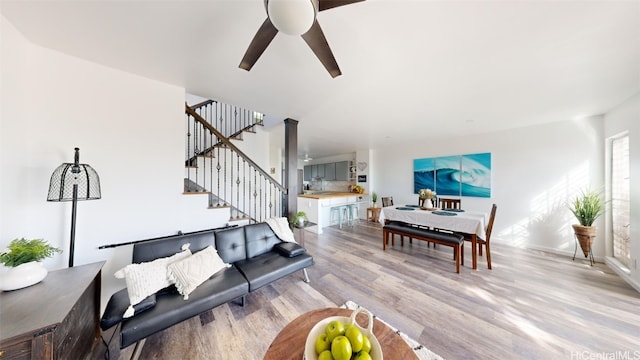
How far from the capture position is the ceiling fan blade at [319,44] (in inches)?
44.3

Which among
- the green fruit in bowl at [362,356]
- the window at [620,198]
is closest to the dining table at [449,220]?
the window at [620,198]

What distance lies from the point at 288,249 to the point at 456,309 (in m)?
1.91

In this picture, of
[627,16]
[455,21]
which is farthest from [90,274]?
[627,16]

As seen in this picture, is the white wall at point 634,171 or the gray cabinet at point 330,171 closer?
the white wall at point 634,171

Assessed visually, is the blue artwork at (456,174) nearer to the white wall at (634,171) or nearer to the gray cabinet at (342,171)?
the white wall at (634,171)

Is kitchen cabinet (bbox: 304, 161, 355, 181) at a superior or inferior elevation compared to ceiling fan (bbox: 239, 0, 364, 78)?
inferior

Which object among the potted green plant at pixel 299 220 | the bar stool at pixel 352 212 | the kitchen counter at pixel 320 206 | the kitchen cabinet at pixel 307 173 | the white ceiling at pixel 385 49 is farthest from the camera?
the kitchen cabinet at pixel 307 173

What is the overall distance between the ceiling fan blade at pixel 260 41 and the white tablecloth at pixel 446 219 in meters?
3.25

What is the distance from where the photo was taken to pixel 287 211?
334 cm

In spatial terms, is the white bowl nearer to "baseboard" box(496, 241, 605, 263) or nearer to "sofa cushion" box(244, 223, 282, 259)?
"sofa cushion" box(244, 223, 282, 259)

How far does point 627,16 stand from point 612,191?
11.0ft

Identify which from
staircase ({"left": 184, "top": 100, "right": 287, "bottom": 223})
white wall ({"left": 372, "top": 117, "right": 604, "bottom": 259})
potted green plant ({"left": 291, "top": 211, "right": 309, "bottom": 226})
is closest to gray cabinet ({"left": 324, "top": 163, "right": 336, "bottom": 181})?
staircase ({"left": 184, "top": 100, "right": 287, "bottom": 223})

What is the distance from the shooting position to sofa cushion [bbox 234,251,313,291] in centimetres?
192

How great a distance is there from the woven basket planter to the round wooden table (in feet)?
13.5
